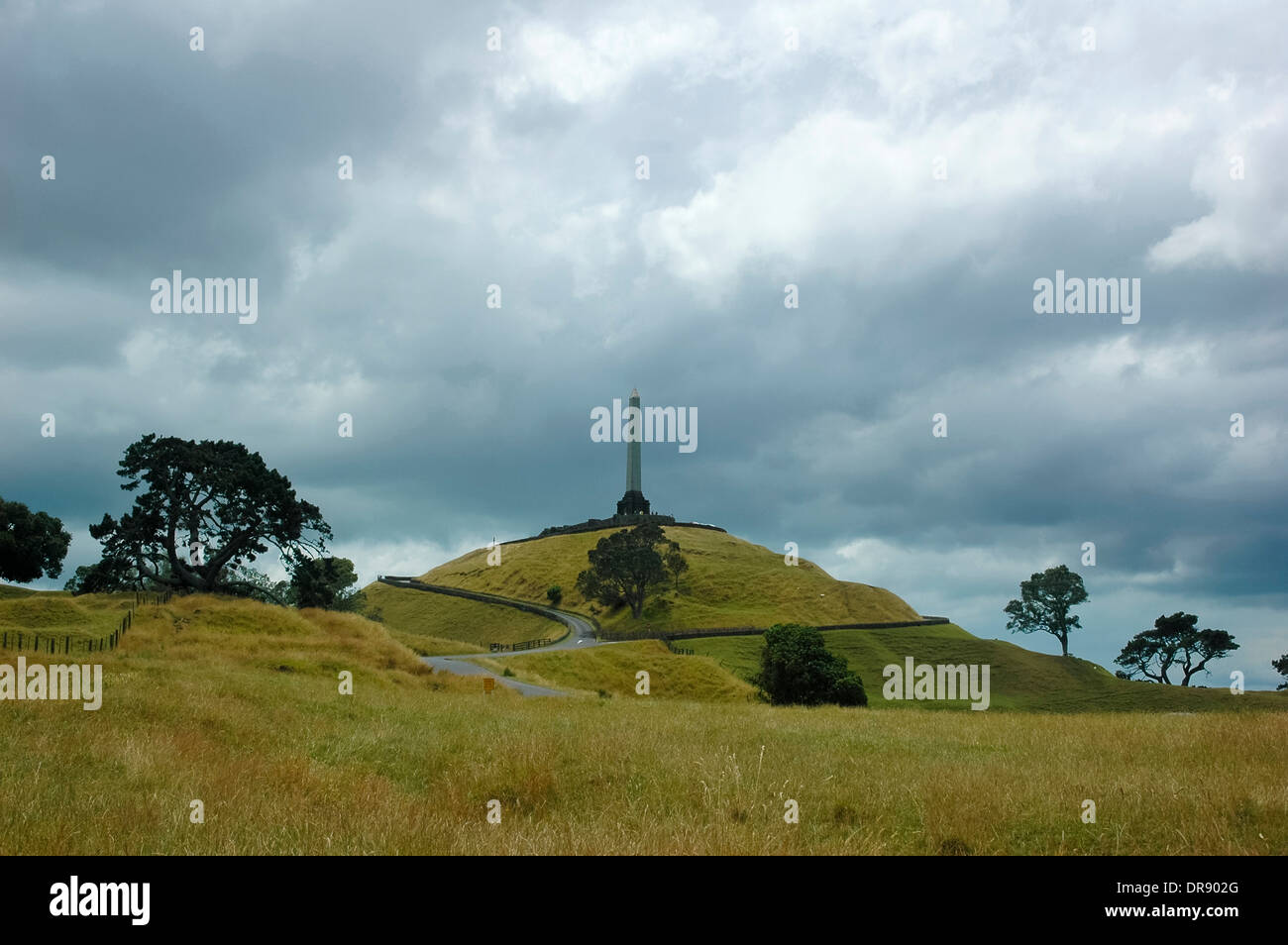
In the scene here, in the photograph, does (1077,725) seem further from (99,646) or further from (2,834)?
(99,646)

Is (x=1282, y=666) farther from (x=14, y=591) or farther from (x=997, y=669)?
(x=14, y=591)

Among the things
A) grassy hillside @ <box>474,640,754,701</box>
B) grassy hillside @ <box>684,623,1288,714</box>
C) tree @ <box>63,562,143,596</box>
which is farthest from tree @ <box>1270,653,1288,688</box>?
tree @ <box>63,562,143,596</box>

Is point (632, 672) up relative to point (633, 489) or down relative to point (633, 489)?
down

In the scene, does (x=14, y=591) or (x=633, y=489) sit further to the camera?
(x=633, y=489)

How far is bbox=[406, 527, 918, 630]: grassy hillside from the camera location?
357ft

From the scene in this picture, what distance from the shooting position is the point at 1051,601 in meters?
102

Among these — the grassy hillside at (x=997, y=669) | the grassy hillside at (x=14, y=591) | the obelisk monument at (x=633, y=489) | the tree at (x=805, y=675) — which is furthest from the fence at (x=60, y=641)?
the obelisk monument at (x=633, y=489)

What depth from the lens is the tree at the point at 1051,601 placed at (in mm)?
101375

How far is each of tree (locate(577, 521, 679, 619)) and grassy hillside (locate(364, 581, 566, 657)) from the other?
350 inches

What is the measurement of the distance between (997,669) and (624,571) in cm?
4938

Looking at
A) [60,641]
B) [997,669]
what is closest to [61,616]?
[60,641]

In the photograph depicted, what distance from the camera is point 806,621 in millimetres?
107312

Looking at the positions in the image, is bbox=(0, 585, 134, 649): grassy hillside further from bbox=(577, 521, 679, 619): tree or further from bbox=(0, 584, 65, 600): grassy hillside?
bbox=(577, 521, 679, 619): tree
